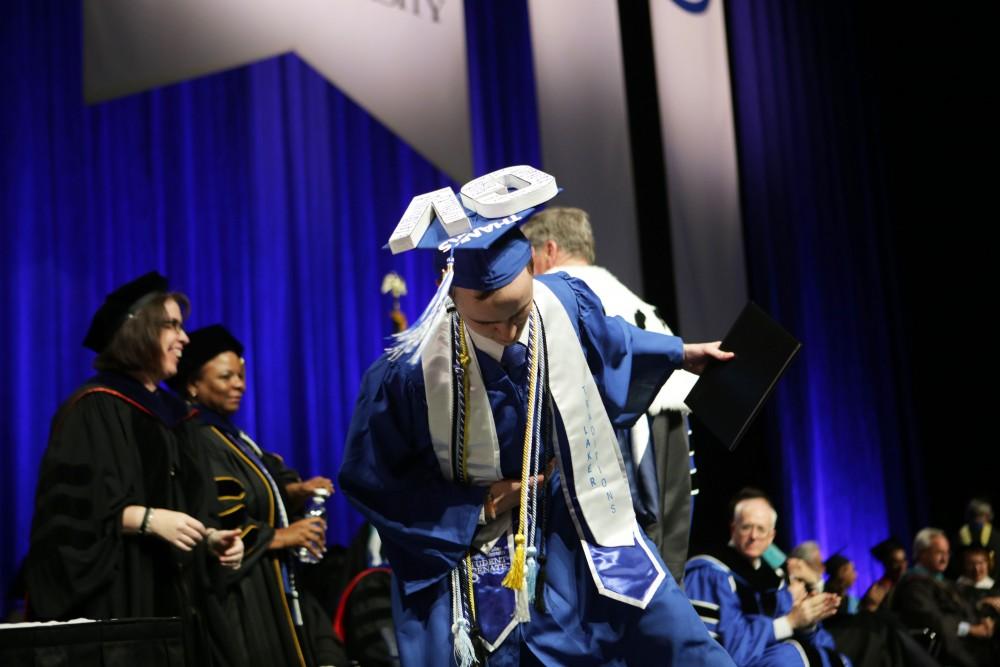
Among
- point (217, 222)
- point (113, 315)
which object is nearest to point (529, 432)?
point (113, 315)

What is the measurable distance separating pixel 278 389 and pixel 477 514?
4.30 meters

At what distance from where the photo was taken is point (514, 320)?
2525 mm

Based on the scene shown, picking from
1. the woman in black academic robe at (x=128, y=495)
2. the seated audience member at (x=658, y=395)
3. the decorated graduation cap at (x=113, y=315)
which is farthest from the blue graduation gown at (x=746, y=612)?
the decorated graduation cap at (x=113, y=315)

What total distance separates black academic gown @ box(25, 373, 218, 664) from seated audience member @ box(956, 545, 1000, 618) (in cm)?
586

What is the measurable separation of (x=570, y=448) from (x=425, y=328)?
0.40m

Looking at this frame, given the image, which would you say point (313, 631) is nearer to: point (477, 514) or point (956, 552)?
point (477, 514)

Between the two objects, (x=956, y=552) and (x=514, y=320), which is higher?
(x=514, y=320)

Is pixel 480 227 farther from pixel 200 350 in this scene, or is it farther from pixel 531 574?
pixel 200 350

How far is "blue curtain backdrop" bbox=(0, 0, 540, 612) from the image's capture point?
598cm

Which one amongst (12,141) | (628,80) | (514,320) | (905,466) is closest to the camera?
(514,320)

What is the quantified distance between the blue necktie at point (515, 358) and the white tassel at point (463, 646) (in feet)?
1.73

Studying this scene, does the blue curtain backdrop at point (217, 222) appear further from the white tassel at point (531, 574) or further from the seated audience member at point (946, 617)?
the white tassel at point (531, 574)

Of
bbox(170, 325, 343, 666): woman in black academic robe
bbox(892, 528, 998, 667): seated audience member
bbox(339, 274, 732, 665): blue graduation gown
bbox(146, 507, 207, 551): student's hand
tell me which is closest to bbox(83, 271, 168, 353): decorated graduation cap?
bbox(170, 325, 343, 666): woman in black academic robe

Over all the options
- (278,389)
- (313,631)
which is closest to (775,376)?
(313,631)
